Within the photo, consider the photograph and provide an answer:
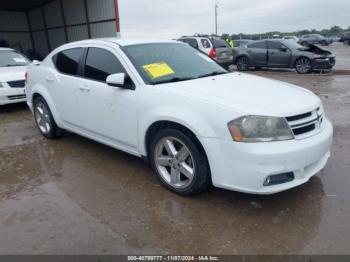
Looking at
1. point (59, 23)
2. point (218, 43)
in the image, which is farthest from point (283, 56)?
point (59, 23)

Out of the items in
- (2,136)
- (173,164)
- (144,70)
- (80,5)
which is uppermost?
(80,5)

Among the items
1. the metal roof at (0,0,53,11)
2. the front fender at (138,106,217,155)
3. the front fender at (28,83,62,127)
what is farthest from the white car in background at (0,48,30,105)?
the metal roof at (0,0,53,11)

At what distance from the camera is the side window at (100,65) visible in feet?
13.1

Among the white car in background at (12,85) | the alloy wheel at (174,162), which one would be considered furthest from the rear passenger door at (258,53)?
the alloy wheel at (174,162)

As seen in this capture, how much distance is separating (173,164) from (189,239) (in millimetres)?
886

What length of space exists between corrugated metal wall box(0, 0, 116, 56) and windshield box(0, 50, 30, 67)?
22.6 feet

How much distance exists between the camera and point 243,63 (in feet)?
49.9

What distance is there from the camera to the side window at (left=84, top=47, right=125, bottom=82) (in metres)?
4.00

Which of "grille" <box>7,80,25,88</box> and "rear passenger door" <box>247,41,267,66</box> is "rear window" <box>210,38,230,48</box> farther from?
"grille" <box>7,80,25,88</box>

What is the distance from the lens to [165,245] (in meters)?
2.73

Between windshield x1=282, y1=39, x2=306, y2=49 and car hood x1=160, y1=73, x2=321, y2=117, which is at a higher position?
car hood x1=160, y1=73, x2=321, y2=117

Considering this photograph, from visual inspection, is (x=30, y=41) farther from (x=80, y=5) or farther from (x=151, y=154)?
(x=151, y=154)

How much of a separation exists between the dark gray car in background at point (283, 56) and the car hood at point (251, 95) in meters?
10.3

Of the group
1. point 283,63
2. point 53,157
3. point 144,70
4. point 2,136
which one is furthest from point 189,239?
point 283,63
